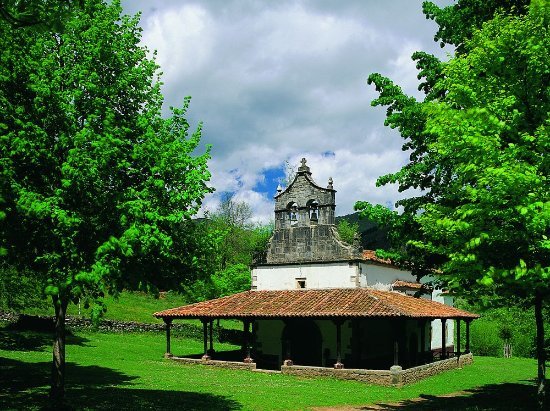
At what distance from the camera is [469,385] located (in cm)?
2323

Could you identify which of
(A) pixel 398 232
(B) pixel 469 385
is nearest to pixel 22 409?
(A) pixel 398 232

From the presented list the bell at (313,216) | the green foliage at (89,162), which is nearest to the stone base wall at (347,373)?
the bell at (313,216)

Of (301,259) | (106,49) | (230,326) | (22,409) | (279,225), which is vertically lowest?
(230,326)

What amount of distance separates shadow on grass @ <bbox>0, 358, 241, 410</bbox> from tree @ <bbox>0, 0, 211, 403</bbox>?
202cm

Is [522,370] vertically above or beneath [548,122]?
beneath

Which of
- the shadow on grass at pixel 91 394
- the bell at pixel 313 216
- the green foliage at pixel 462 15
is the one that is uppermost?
the green foliage at pixel 462 15

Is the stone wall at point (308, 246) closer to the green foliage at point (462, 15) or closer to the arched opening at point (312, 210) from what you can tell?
the arched opening at point (312, 210)

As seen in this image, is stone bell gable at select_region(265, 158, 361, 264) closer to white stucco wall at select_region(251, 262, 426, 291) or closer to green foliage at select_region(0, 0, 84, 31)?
white stucco wall at select_region(251, 262, 426, 291)

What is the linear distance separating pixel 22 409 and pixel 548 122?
1379cm

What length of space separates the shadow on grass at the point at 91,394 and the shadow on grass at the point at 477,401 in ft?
19.3

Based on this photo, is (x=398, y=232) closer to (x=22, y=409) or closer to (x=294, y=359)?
(x=22, y=409)

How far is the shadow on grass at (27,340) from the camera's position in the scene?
91.1 ft

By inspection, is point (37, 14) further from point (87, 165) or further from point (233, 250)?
point (233, 250)

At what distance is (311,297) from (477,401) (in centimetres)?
1213
